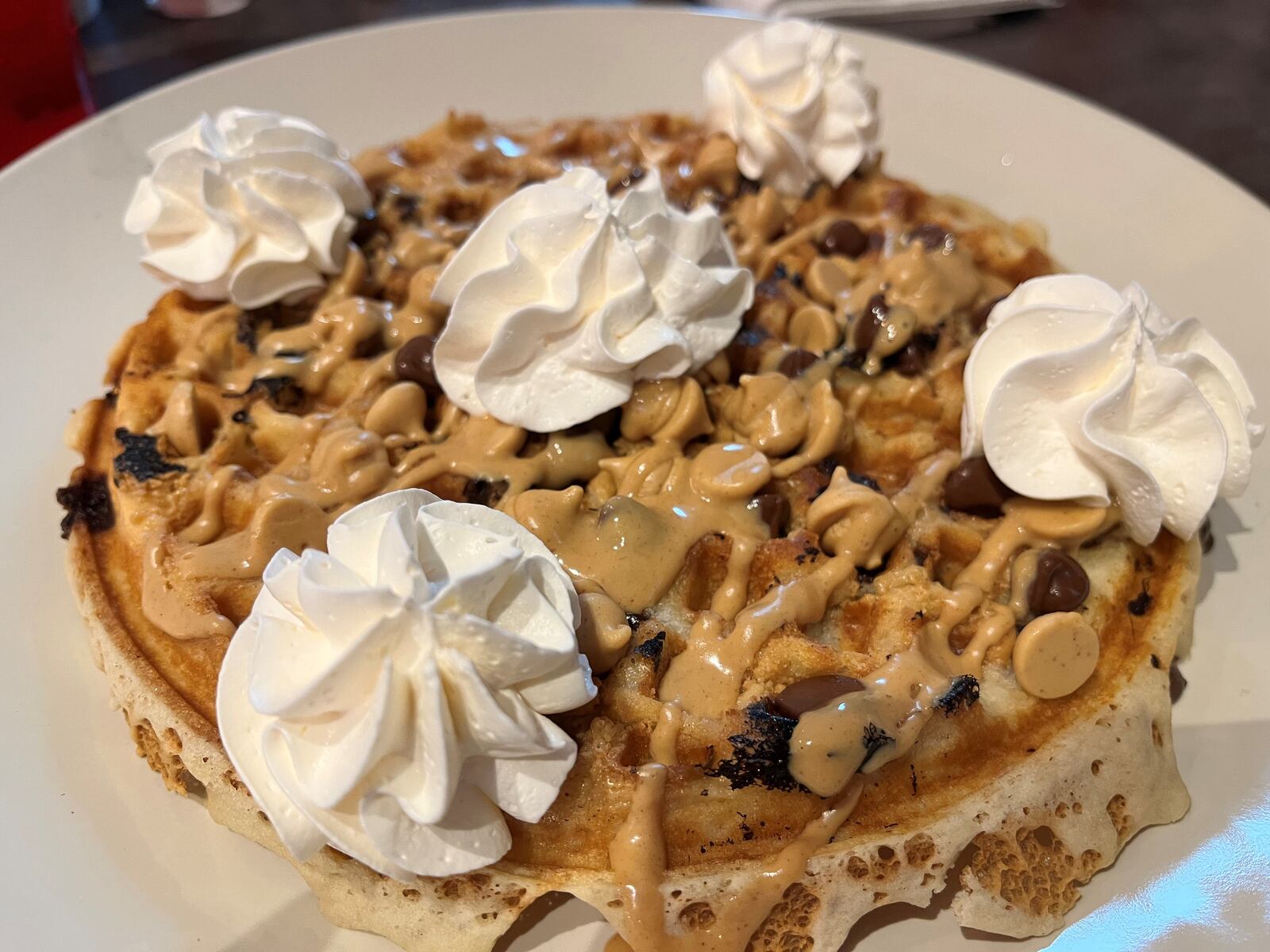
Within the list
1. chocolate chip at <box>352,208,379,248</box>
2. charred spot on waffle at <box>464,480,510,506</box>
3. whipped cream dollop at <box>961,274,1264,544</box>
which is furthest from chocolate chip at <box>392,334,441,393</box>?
whipped cream dollop at <box>961,274,1264,544</box>

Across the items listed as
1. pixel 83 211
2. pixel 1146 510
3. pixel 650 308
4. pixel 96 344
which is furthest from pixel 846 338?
pixel 83 211

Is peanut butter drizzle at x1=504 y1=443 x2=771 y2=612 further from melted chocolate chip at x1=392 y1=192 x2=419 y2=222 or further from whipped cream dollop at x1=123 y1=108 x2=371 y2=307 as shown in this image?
melted chocolate chip at x1=392 y1=192 x2=419 y2=222

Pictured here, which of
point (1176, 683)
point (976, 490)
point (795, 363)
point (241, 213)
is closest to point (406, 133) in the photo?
point (241, 213)

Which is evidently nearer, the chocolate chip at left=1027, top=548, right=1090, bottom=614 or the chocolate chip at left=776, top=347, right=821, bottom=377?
the chocolate chip at left=1027, top=548, right=1090, bottom=614

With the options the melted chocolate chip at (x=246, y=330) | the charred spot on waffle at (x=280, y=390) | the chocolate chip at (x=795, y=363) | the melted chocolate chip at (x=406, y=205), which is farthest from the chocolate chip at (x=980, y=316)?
the melted chocolate chip at (x=246, y=330)

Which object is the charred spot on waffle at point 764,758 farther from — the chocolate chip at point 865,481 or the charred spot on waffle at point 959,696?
the chocolate chip at point 865,481

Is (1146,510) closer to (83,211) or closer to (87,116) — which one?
(83,211)
